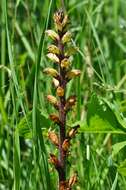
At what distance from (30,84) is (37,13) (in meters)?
1.50

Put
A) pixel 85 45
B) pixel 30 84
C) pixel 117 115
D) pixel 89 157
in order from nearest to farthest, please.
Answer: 1. pixel 117 115
2. pixel 89 157
3. pixel 30 84
4. pixel 85 45

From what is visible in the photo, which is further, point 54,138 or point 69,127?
point 69,127

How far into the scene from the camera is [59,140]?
6.08 ft

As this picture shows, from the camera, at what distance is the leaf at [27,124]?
206cm

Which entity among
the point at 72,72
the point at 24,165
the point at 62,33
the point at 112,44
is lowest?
the point at 24,165

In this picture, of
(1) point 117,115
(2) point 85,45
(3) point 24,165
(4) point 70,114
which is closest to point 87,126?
(1) point 117,115

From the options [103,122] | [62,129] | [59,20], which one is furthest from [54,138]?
[59,20]

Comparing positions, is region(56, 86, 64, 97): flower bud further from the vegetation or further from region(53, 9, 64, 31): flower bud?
region(53, 9, 64, 31): flower bud

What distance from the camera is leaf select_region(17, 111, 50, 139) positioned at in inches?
81.1

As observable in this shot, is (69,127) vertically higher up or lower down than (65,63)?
lower down

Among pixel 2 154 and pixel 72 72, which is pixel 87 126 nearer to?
pixel 72 72

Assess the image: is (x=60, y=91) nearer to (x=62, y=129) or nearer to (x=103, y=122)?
(x=62, y=129)

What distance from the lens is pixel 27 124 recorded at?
6.85 ft

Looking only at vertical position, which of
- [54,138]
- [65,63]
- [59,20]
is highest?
[59,20]
